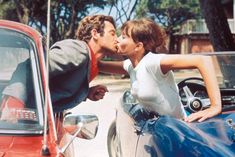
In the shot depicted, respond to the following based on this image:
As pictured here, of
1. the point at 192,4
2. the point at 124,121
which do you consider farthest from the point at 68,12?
the point at 124,121

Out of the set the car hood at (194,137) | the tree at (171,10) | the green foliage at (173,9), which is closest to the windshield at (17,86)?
→ the car hood at (194,137)

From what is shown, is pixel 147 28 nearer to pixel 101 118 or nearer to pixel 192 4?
pixel 101 118

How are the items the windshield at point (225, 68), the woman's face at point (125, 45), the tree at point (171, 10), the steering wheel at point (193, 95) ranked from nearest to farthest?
the woman's face at point (125, 45) → the steering wheel at point (193, 95) → the windshield at point (225, 68) → the tree at point (171, 10)

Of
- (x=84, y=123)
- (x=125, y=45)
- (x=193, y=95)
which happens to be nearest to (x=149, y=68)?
(x=125, y=45)

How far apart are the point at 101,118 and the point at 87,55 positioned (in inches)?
304

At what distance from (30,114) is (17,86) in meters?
0.25

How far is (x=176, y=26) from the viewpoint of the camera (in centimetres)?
5616

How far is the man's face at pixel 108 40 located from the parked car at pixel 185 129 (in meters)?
0.60

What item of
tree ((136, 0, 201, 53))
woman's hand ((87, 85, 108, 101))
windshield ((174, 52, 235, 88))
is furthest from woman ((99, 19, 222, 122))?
tree ((136, 0, 201, 53))

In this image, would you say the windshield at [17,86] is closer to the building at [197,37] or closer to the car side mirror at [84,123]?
the car side mirror at [84,123]

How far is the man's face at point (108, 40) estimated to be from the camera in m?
3.44

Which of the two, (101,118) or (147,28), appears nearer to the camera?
(147,28)

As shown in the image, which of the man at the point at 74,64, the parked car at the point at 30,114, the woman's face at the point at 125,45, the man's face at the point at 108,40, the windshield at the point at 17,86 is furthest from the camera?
the woman's face at the point at 125,45

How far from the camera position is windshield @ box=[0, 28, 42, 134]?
8.88 ft
